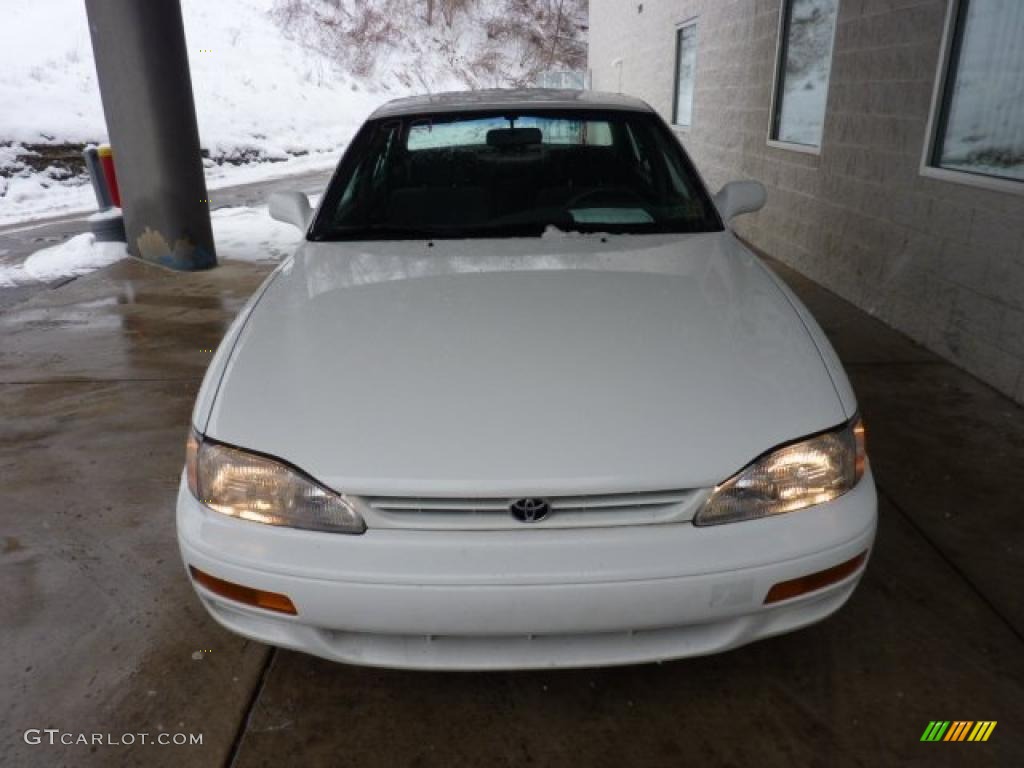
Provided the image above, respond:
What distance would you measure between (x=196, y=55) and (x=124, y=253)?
2272cm

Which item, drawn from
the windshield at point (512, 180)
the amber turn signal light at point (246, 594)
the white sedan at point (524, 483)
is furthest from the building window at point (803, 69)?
the amber turn signal light at point (246, 594)

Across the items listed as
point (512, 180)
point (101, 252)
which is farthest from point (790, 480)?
point (101, 252)

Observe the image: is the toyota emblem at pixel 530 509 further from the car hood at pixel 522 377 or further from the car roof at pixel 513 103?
the car roof at pixel 513 103

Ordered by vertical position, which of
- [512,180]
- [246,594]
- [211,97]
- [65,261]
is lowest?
[65,261]

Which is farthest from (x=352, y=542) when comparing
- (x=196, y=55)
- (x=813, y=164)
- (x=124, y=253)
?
(x=196, y=55)

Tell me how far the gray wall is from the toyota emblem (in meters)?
3.21

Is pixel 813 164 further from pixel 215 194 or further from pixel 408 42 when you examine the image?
pixel 408 42

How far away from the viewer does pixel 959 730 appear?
1920mm

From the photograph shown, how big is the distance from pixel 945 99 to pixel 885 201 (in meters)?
0.74

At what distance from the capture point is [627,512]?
167 centimetres

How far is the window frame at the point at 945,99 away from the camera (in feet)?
14.4

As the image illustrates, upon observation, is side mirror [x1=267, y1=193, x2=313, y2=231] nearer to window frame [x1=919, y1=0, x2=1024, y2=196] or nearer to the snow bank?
window frame [x1=919, y1=0, x2=1024, y2=196]

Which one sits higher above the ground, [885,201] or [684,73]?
[684,73]
